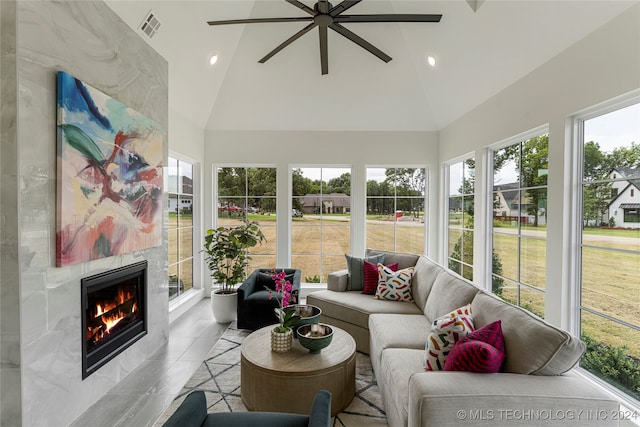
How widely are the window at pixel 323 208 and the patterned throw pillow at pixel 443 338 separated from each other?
131 inches

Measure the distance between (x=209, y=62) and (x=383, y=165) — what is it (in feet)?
9.40

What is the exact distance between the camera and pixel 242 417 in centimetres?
157

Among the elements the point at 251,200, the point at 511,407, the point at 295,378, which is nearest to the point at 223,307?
the point at 251,200

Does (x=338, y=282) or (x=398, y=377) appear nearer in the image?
(x=398, y=377)

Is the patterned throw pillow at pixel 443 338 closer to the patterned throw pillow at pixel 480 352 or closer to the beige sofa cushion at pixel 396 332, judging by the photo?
the patterned throw pillow at pixel 480 352

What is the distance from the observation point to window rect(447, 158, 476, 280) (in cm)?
430

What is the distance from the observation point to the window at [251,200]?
5.31 metres

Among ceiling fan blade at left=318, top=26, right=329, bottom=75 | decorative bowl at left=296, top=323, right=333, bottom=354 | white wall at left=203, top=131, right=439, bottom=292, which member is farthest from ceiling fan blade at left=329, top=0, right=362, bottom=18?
white wall at left=203, top=131, right=439, bottom=292

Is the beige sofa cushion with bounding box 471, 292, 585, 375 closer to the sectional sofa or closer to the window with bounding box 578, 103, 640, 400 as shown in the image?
the sectional sofa

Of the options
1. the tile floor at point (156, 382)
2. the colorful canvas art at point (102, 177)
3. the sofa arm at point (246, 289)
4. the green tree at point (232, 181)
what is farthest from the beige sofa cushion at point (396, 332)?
the green tree at point (232, 181)

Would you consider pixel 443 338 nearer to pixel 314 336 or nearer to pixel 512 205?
pixel 314 336

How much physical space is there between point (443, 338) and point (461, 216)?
2.99 metres

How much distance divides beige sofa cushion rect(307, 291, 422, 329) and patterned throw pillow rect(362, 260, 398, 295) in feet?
0.30

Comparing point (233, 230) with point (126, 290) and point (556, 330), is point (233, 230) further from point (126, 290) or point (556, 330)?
point (556, 330)
